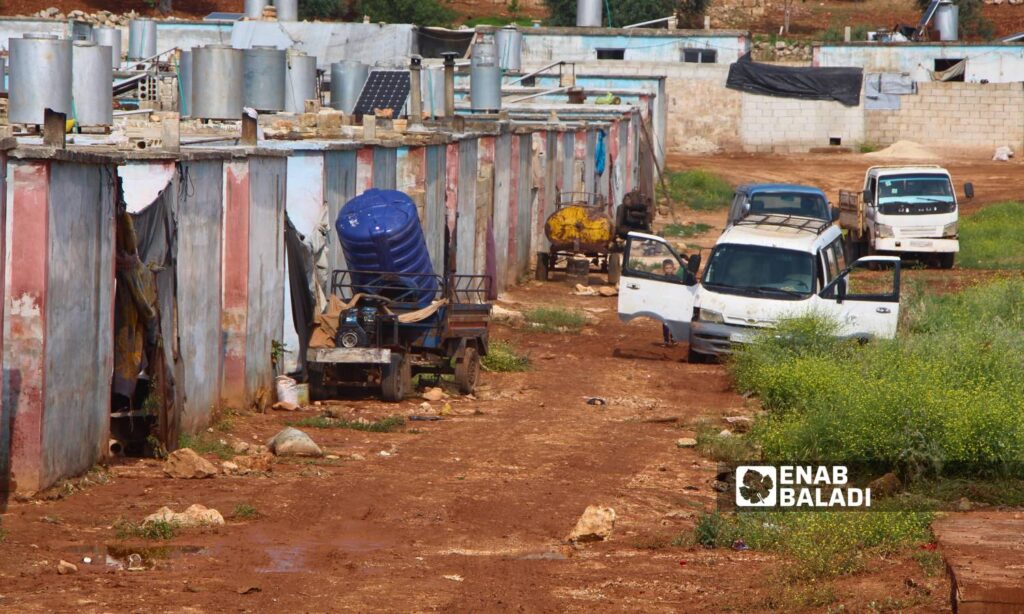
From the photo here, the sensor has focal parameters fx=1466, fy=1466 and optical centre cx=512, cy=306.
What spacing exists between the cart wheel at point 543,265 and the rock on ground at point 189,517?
60.2 ft

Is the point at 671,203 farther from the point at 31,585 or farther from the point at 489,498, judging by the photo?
the point at 31,585

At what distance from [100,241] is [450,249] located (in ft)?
32.5

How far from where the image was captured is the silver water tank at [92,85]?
15.8 metres

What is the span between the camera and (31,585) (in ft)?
26.9

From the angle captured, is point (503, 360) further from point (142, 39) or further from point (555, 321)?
point (142, 39)

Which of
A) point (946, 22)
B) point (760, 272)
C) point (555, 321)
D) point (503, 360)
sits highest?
point (946, 22)

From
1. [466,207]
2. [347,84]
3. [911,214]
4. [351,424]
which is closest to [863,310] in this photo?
[351,424]

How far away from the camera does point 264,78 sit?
2175 centimetres

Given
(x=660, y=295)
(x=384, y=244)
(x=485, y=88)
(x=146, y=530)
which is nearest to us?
(x=146, y=530)

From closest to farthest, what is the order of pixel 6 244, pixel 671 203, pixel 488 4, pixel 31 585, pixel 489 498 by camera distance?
pixel 31 585, pixel 6 244, pixel 489 498, pixel 671 203, pixel 488 4

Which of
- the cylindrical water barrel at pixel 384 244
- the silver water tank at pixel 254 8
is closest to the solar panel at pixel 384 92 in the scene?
the cylindrical water barrel at pixel 384 244

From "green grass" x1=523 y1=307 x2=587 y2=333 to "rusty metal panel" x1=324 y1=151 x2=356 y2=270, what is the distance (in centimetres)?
547

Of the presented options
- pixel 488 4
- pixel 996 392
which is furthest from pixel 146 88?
pixel 488 4

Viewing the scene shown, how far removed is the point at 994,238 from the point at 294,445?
2491 centimetres
